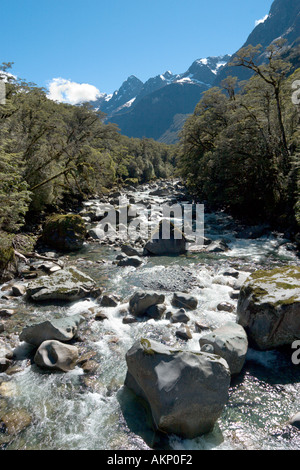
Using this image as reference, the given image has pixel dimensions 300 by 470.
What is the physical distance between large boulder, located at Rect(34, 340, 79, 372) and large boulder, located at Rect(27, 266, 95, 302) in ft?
9.31

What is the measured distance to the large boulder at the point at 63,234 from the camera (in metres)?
13.7

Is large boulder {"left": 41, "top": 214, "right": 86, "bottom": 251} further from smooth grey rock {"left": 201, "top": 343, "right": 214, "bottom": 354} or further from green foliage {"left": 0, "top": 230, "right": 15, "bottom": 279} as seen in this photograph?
smooth grey rock {"left": 201, "top": 343, "right": 214, "bottom": 354}

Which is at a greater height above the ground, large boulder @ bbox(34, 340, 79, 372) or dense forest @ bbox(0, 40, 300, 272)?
dense forest @ bbox(0, 40, 300, 272)

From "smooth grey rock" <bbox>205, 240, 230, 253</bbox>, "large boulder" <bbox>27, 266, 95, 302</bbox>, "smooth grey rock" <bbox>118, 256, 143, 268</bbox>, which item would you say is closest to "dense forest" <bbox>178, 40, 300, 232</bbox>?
"smooth grey rock" <bbox>205, 240, 230, 253</bbox>

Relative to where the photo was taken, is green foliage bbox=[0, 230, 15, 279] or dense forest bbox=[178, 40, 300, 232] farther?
dense forest bbox=[178, 40, 300, 232]

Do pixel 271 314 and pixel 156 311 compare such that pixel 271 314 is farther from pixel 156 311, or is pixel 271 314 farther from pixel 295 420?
pixel 156 311

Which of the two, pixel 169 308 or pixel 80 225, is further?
pixel 80 225

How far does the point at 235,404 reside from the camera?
15.1ft

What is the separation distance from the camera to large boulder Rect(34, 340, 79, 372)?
527cm

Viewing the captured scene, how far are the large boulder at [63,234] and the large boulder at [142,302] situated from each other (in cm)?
715

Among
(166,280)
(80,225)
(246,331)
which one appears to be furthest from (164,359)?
A: (80,225)
